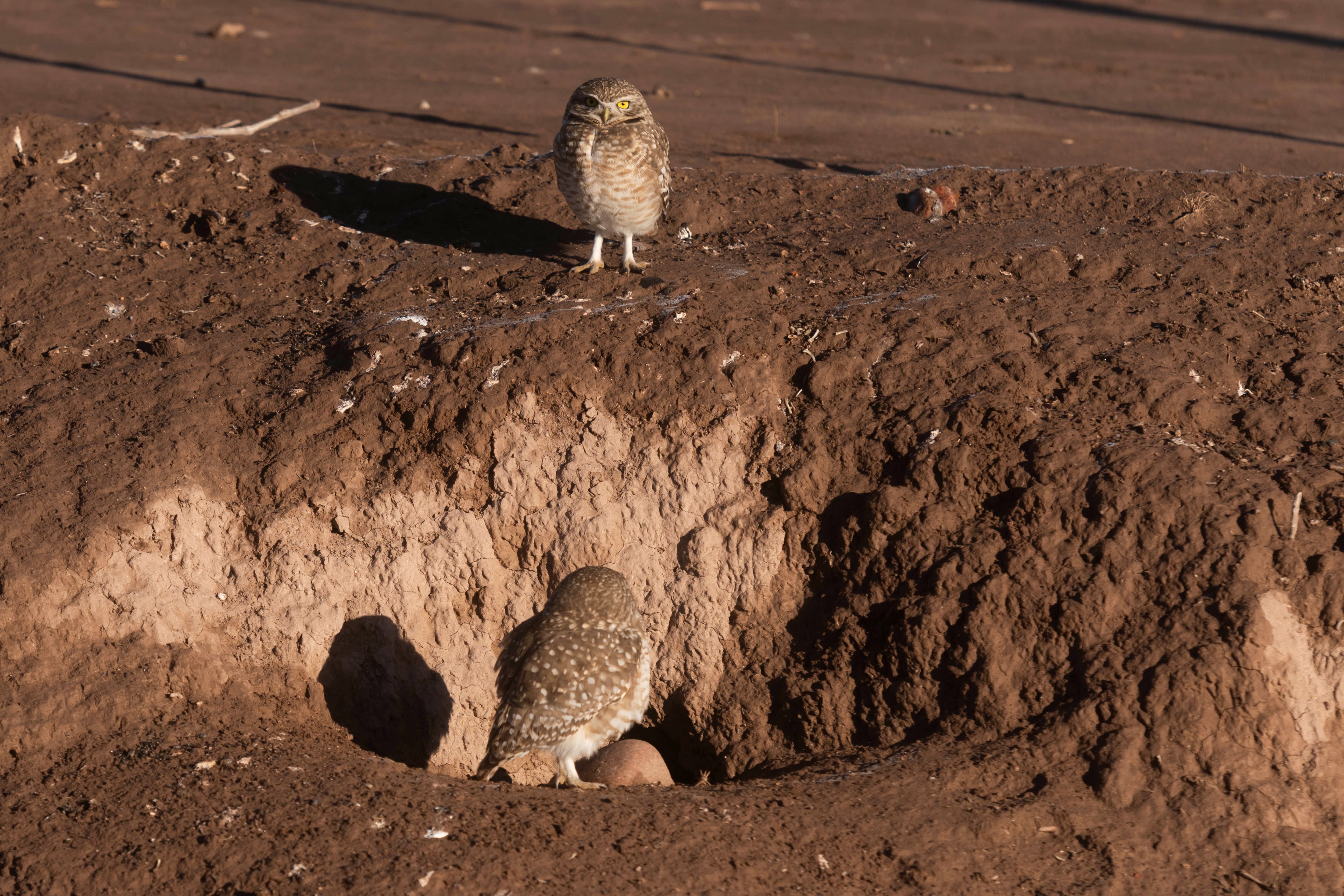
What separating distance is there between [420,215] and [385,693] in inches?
143

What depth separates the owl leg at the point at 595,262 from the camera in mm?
7227

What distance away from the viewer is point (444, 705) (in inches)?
→ 251

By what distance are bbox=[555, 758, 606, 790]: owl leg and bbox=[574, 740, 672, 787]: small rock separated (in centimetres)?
13

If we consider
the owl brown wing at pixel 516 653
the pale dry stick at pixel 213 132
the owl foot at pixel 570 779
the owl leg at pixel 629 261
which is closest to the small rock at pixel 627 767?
the owl foot at pixel 570 779

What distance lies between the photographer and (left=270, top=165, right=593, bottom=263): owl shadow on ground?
798 cm

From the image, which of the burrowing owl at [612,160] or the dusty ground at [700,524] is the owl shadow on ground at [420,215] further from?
the burrowing owl at [612,160]

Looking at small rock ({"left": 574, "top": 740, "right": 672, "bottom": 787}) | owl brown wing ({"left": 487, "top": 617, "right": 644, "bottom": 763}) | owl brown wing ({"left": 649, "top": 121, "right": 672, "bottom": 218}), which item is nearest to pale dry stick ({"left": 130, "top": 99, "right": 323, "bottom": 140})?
owl brown wing ({"left": 649, "top": 121, "right": 672, "bottom": 218})

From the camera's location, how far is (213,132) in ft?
31.9

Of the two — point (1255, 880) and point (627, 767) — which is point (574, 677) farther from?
point (1255, 880)

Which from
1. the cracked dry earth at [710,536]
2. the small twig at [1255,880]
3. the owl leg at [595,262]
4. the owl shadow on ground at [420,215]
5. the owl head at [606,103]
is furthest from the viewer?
the owl shadow on ground at [420,215]

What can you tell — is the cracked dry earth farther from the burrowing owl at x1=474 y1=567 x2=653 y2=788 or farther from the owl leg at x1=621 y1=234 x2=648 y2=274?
the burrowing owl at x1=474 y1=567 x2=653 y2=788

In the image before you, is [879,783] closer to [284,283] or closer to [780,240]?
[780,240]

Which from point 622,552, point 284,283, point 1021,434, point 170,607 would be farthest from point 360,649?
point 1021,434

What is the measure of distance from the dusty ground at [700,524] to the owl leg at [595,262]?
19 centimetres
